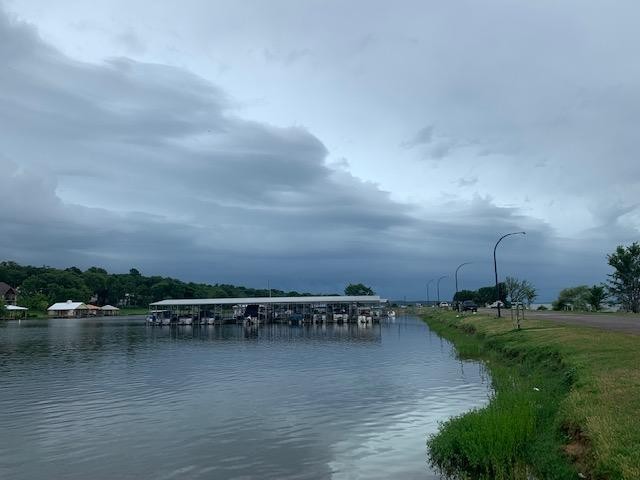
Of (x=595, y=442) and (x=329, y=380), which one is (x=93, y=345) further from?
(x=595, y=442)

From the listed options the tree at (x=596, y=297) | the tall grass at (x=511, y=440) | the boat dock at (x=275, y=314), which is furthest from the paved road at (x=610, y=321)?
the boat dock at (x=275, y=314)

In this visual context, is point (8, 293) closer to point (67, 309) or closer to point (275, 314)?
point (67, 309)

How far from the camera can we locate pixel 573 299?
10912 cm

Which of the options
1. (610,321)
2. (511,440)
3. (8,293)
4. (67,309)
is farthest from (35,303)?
(511,440)

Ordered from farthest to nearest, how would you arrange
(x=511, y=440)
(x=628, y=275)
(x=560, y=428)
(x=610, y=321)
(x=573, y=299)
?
(x=573, y=299)
(x=628, y=275)
(x=610, y=321)
(x=560, y=428)
(x=511, y=440)

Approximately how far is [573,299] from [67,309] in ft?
494

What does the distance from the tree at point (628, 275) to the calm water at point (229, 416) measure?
5081 cm

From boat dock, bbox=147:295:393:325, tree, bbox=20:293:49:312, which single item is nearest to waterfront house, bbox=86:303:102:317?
tree, bbox=20:293:49:312

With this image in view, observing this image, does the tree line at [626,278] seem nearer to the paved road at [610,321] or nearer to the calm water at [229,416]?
the paved road at [610,321]

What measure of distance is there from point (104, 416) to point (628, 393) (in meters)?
21.2

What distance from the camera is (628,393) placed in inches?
627

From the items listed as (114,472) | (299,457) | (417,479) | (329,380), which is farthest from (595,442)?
(329,380)

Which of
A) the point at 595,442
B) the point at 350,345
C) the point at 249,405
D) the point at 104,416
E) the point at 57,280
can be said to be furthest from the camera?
the point at 57,280

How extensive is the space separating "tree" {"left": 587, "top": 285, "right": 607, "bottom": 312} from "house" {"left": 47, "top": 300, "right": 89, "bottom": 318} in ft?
501
